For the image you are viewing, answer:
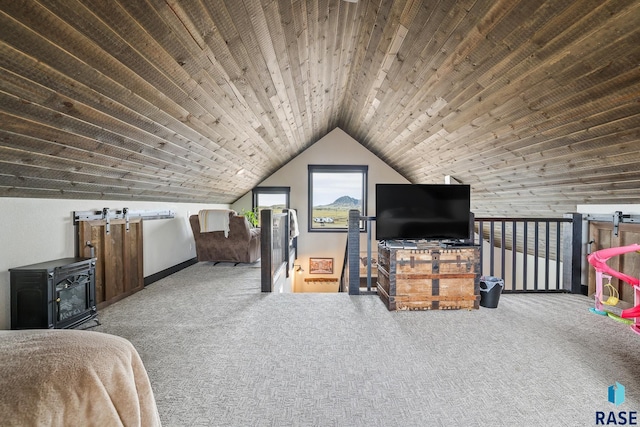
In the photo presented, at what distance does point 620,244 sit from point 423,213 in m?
2.09

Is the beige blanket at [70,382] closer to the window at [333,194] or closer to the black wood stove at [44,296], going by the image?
the black wood stove at [44,296]

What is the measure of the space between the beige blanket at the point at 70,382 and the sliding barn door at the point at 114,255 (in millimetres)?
2307

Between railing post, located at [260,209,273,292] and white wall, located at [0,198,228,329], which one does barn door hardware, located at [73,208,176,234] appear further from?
railing post, located at [260,209,273,292]

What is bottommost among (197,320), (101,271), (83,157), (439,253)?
(197,320)

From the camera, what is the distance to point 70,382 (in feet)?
3.04

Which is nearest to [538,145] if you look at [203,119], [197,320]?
[203,119]

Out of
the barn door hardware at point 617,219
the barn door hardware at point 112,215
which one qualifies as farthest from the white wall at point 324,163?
the barn door hardware at point 617,219

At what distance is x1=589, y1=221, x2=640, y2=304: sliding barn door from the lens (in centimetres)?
301

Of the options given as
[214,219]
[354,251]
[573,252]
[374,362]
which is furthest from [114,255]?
[573,252]

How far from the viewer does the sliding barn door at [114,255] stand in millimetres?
3072

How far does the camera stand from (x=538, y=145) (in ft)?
9.50

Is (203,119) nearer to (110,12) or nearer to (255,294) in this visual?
(110,12)

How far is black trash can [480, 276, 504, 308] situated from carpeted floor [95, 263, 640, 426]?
0.28 feet

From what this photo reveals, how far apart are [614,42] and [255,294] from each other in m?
3.66
